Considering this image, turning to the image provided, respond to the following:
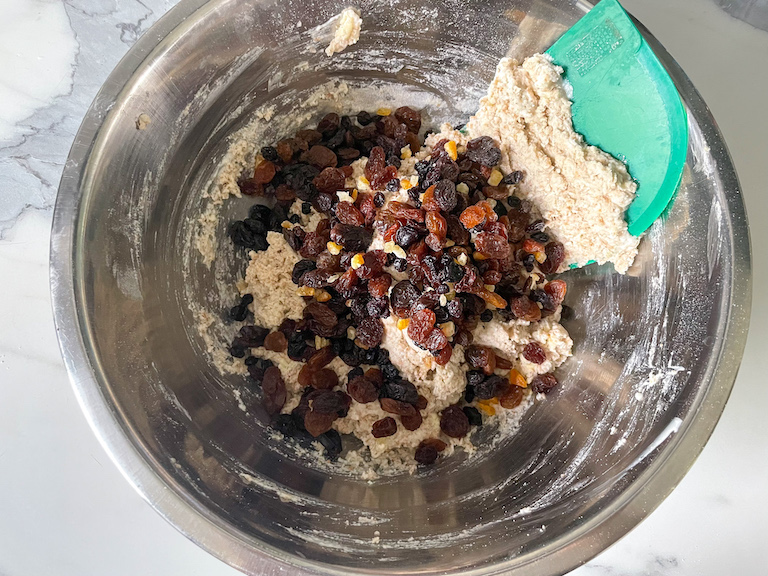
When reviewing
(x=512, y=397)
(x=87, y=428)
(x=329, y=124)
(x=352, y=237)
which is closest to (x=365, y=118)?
(x=329, y=124)

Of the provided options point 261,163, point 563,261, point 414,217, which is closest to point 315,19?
point 261,163

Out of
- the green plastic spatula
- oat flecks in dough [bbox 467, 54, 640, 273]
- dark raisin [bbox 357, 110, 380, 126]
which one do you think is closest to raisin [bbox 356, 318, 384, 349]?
oat flecks in dough [bbox 467, 54, 640, 273]

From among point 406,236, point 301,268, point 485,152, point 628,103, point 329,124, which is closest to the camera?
point 628,103

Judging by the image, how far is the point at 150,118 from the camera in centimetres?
189

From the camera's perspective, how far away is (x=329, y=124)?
8.10ft

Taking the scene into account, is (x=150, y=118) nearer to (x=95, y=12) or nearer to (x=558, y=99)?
(x=95, y=12)

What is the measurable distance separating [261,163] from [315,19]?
68cm

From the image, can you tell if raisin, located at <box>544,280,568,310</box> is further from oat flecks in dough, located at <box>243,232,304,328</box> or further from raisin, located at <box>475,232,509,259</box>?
oat flecks in dough, located at <box>243,232,304,328</box>

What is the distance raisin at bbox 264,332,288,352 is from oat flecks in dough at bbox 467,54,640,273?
126cm

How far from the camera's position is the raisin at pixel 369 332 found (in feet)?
7.45

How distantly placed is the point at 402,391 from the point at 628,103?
146 centimetres

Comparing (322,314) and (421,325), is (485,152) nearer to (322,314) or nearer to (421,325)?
(421,325)

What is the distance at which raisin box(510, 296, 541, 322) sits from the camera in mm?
2227

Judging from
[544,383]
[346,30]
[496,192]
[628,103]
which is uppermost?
[628,103]
